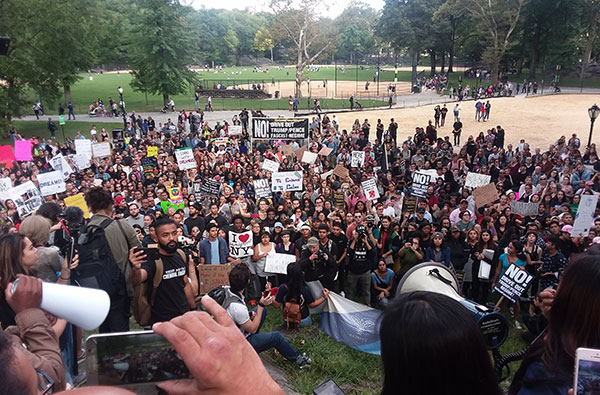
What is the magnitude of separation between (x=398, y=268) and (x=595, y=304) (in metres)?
6.27

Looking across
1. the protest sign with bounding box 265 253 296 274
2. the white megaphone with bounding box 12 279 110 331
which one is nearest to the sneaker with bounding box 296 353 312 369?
the protest sign with bounding box 265 253 296 274

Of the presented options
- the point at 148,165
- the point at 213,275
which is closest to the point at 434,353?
the point at 213,275

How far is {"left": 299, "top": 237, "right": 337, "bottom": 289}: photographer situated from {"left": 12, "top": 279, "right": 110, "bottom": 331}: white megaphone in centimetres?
517

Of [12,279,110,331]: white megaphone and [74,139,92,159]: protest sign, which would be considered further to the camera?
[74,139,92,159]: protest sign

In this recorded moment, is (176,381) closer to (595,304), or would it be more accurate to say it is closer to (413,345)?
(413,345)

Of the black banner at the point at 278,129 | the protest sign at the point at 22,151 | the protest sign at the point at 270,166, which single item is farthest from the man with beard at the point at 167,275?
the black banner at the point at 278,129

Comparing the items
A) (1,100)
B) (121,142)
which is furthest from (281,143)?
(1,100)

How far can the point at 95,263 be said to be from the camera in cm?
447

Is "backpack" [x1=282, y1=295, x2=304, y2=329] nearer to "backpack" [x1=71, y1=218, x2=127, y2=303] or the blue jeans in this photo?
the blue jeans

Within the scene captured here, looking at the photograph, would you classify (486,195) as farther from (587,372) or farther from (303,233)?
(587,372)

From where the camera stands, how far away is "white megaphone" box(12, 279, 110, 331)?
189 centimetres

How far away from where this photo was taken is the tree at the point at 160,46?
43562 millimetres

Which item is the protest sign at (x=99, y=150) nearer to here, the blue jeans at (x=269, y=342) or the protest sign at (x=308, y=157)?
the protest sign at (x=308, y=157)

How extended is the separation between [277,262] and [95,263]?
3.85 metres
